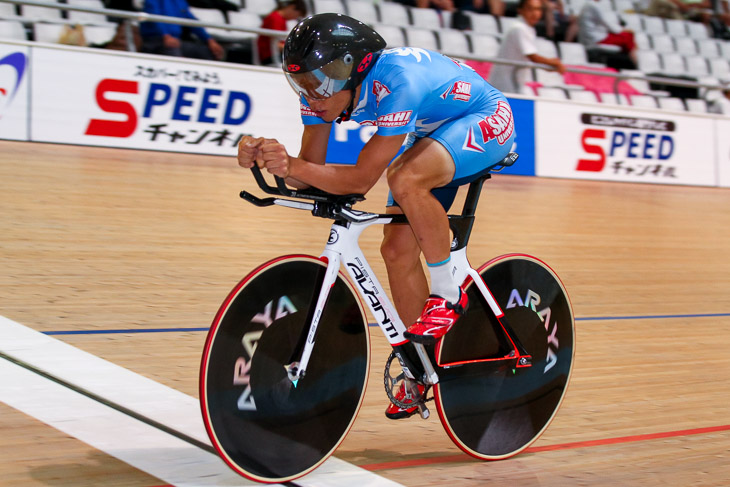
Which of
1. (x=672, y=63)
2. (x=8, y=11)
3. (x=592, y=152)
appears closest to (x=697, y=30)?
(x=672, y=63)

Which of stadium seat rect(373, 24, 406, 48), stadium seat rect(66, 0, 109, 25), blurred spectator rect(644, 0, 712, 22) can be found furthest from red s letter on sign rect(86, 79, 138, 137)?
blurred spectator rect(644, 0, 712, 22)

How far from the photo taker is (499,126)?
263 centimetres

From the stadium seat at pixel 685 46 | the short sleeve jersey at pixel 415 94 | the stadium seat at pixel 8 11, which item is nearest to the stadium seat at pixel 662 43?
the stadium seat at pixel 685 46

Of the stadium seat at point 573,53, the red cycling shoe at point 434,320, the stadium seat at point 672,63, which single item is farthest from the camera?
the stadium seat at point 672,63

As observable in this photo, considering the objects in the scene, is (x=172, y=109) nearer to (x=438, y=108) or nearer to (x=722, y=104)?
(x=438, y=108)

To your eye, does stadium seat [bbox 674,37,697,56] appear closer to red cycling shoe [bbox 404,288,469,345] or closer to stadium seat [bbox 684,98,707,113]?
stadium seat [bbox 684,98,707,113]

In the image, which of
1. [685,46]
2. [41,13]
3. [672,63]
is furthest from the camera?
[685,46]

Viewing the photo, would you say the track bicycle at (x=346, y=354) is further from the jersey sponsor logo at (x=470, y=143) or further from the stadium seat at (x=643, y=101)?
the stadium seat at (x=643, y=101)

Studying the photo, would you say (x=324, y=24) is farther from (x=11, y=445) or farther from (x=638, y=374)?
(x=638, y=374)

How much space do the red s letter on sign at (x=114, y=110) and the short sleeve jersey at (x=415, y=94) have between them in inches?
236

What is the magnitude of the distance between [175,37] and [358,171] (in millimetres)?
6690

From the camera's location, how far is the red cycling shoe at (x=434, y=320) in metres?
2.46

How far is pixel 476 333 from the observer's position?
2770 millimetres

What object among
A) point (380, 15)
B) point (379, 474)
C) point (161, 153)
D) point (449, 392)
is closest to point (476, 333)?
point (449, 392)
